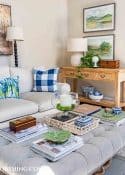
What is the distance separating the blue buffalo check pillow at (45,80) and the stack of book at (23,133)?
1.34 meters

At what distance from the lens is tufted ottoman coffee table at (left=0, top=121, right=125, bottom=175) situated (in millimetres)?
1263

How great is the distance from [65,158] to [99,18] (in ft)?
9.73

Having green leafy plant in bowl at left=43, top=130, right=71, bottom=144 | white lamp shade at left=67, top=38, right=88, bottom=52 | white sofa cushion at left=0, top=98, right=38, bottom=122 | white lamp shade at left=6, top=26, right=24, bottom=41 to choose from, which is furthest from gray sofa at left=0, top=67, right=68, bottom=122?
green leafy plant in bowl at left=43, top=130, right=71, bottom=144

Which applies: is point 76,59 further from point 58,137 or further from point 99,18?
point 58,137

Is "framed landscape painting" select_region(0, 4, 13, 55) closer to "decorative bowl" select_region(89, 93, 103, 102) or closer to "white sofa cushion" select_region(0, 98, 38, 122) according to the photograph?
"white sofa cushion" select_region(0, 98, 38, 122)

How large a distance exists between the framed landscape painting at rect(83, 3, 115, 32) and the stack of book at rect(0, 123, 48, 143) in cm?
246

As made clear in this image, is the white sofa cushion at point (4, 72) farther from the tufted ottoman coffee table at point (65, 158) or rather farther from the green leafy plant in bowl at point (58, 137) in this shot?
the green leafy plant in bowl at point (58, 137)

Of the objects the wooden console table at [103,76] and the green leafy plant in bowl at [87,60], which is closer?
the wooden console table at [103,76]

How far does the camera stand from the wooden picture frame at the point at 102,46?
145 inches

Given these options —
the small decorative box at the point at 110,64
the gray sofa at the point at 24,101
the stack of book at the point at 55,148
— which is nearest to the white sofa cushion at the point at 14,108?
the gray sofa at the point at 24,101

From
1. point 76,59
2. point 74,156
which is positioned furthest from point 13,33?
point 74,156

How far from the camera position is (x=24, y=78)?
3227 millimetres

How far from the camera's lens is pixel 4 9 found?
3365mm

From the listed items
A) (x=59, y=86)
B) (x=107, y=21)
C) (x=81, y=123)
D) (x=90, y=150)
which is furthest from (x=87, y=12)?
(x=90, y=150)
